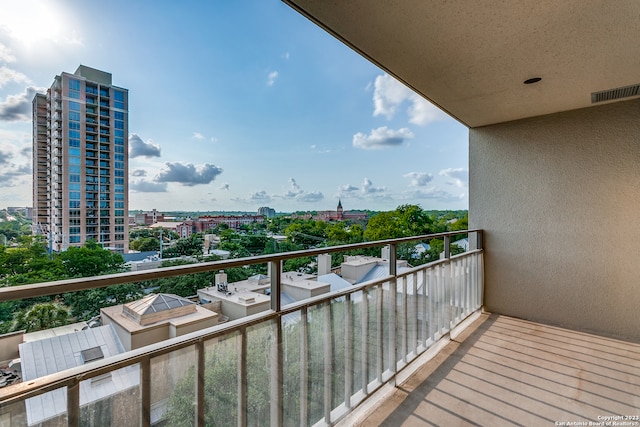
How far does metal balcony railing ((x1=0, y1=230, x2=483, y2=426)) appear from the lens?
32.0 inches

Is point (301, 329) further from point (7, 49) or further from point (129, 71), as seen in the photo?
point (129, 71)

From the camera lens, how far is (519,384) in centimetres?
205

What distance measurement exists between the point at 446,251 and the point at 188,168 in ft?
57.0

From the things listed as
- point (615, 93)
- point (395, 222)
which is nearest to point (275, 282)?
point (615, 93)

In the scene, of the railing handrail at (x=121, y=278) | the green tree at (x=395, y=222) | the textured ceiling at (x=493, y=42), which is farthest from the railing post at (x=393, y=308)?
the green tree at (x=395, y=222)

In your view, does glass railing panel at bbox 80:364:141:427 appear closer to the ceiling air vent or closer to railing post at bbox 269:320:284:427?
railing post at bbox 269:320:284:427

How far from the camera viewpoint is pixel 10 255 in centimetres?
265

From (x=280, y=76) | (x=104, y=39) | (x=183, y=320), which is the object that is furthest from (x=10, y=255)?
(x=280, y=76)

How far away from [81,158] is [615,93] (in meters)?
11.0

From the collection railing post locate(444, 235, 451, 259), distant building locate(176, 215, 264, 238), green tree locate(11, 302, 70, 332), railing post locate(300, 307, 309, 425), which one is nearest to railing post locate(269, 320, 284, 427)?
railing post locate(300, 307, 309, 425)

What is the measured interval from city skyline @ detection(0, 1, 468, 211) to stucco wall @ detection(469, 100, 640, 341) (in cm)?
396

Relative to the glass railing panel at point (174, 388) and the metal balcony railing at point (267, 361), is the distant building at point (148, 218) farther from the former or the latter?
the glass railing panel at point (174, 388)

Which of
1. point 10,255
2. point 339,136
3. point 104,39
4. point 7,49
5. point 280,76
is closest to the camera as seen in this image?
point 10,255

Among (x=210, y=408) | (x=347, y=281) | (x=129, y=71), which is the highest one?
(x=129, y=71)
